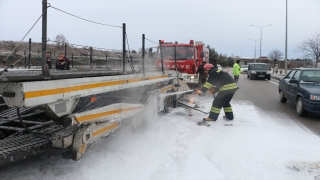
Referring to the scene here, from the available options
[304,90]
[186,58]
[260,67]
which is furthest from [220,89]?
[260,67]

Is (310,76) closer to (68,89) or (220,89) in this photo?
(220,89)

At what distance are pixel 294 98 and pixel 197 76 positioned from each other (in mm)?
5588

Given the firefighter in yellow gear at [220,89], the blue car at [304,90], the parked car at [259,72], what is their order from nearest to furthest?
the firefighter in yellow gear at [220,89]
the blue car at [304,90]
the parked car at [259,72]

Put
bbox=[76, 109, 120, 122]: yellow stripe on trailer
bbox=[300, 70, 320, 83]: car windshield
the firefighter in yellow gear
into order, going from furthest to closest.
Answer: bbox=[300, 70, 320, 83]: car windshield
the firefighter in yellow gear
bbox=[76, 109, 120, 122]: yellow stripe on trailer

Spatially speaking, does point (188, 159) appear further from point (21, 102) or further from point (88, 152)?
point (21, 102)

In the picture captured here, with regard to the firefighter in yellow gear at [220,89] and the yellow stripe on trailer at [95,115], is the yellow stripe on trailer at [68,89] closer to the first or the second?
the yellow stripe on trailer at [95,115]

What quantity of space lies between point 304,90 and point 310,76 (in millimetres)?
1013

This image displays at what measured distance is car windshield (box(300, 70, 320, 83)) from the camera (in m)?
7.79

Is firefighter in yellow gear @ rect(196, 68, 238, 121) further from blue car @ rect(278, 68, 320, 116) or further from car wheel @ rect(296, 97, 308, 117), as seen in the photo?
car wheel @ rect(296, 97, 308, 117)

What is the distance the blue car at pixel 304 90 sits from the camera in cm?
675

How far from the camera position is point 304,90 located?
7.19 metres

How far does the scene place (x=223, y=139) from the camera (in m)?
4.74

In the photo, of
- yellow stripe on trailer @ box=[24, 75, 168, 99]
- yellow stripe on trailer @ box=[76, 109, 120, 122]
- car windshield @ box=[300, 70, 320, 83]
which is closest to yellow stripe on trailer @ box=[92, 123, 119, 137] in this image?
yellow stripe on trailer @ box=[76, 109, 120, 122]

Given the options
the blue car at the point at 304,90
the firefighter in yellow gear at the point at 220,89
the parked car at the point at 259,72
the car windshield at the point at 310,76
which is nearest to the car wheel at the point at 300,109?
the blue car at the point at 304,90
